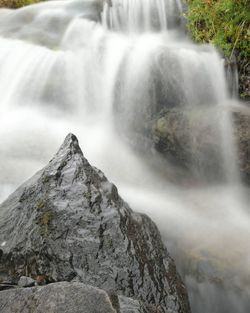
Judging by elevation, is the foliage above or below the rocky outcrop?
above

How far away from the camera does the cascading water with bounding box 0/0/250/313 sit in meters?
4.22

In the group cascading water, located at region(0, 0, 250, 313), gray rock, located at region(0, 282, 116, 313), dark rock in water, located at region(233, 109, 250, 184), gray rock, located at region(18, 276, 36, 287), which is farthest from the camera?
dark rock in water, located at region(233, 109, 250, 184)

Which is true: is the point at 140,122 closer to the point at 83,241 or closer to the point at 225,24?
the point at 225,24

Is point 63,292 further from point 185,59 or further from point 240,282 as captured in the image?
point 185,59

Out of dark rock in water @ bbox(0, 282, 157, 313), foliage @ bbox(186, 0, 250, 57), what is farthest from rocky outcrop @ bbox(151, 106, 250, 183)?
dark rock in water @ bbox(0, 282, 157, 313)

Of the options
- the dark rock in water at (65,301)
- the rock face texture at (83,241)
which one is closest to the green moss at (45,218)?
the rock face texture at (83,241)

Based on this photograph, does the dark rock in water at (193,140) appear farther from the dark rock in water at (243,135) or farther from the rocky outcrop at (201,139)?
the dark rock in water at (243,135)

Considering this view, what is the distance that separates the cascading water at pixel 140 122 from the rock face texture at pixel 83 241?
3.24 feet

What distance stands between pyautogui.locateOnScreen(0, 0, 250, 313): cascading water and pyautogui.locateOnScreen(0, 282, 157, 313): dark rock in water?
1.86 metres

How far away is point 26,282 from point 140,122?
14.1 ft

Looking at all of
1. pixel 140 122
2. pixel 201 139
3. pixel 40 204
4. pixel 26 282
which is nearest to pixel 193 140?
pixel 201 139

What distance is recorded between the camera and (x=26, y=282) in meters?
2.50

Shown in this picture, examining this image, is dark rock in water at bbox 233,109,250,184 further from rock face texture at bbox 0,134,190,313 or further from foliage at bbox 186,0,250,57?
rock face texture at bbox 0,134,190,313

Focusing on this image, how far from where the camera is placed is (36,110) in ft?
22.6
